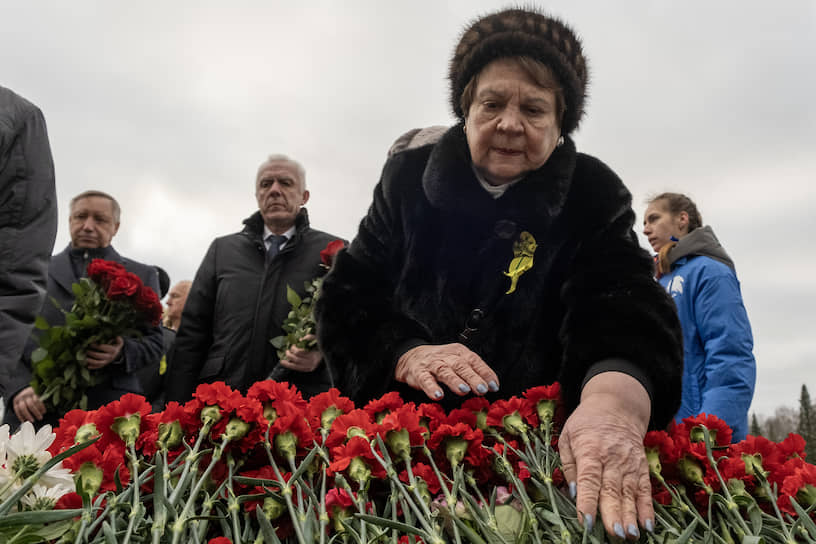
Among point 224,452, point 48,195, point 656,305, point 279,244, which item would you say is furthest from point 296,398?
point 279,244

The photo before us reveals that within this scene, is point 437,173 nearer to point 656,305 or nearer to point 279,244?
point 656,305

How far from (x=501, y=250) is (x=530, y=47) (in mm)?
503

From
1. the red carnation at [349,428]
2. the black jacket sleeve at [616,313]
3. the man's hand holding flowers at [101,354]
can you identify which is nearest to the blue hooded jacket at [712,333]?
the black jacket sleeve at [616,313]

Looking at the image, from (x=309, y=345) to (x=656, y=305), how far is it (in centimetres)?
166

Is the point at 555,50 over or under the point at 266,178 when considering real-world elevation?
over

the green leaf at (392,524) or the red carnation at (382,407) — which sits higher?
the red carnation at (382,407)

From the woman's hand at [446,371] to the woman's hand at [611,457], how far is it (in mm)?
174

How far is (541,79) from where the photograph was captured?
4.74 feet

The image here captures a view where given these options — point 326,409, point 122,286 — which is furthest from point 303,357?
point 326,409

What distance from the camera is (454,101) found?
1.66m

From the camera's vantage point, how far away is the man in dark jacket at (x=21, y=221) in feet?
6.16

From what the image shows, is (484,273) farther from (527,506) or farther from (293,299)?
Result: (293,299)

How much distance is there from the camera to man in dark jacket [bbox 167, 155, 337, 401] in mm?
2877

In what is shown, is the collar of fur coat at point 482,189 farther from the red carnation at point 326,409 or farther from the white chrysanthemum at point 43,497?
the white chrysanthemum at point 43,497
